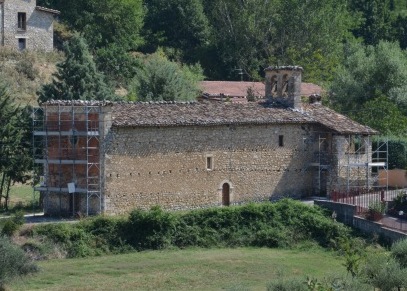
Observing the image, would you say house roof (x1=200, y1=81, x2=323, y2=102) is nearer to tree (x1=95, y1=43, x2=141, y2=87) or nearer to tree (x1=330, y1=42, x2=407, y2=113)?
tree (x1=330, y1=42, x2=407, y2=113)

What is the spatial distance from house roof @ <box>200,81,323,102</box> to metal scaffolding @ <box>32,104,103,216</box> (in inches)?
958

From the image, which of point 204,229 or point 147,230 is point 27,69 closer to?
point 204,229

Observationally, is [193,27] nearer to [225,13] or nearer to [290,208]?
[225,13]

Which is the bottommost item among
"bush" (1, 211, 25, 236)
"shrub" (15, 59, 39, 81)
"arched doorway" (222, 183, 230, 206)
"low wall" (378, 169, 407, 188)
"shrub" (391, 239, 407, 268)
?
"shrub" (391, 239, 407, 268)

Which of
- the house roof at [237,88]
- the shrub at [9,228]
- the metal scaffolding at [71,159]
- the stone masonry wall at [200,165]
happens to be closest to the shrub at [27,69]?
the house roof at [237,88]

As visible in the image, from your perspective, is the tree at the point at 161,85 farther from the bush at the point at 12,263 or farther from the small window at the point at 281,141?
the bush at the point at 12,263

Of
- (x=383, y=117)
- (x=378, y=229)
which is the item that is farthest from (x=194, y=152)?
(x=383, y=117)

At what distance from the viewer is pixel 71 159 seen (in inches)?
2152

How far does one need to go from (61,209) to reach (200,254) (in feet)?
21.1

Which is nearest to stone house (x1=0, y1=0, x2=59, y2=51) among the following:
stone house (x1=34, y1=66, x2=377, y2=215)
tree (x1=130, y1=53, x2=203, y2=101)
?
tree (x1=130, y1=53, x2=203, y2=101)

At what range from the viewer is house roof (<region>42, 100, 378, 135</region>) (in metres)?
55.2

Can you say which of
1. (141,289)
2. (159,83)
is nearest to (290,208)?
(141,289)

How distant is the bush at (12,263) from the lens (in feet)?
148

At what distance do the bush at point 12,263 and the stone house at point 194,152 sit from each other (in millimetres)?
8035
